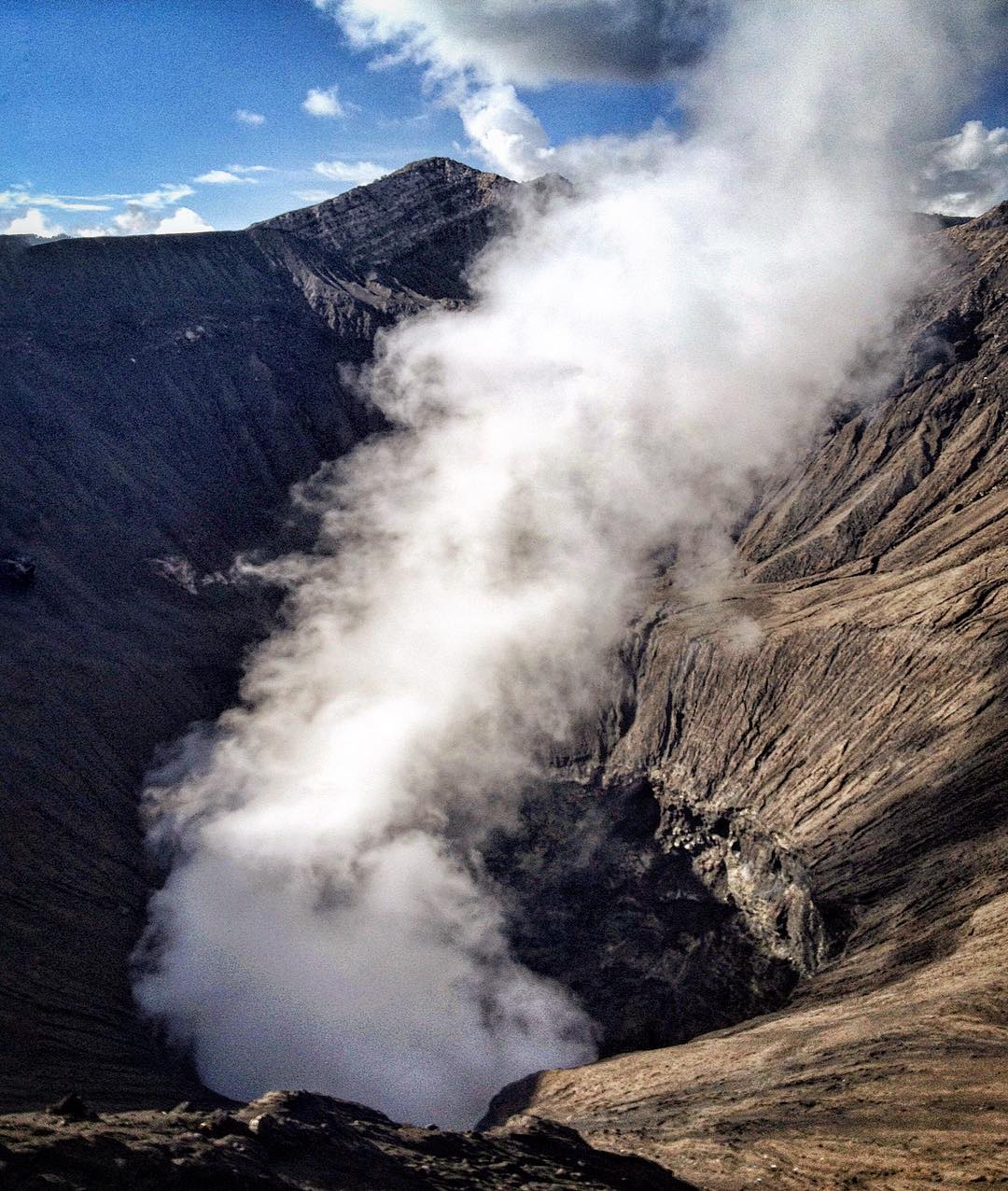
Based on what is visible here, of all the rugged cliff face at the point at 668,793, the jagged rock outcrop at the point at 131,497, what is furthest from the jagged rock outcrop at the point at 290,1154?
the jagged rock outcrop at the point at 131,497

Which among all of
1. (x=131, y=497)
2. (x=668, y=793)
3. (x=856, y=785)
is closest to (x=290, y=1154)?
(x=856, y=785)

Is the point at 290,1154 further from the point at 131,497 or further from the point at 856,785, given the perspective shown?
the point at 131,497

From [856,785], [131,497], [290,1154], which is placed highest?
[131,497]

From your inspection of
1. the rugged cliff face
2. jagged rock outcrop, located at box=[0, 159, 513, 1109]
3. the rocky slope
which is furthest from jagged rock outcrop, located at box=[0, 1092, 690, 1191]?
jagged rock outcrop, located at box=[0, 159, 513, 1109]

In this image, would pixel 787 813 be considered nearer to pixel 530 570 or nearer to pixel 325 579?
pixel 530 570

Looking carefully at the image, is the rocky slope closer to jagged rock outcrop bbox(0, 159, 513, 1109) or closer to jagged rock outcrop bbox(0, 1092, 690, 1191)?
jagged rock outcrop bbox(0, 1092, 690, 1191)

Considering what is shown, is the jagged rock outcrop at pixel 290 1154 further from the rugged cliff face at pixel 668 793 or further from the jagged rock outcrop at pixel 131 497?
the jagged rock outcrop at pixel 131 497
